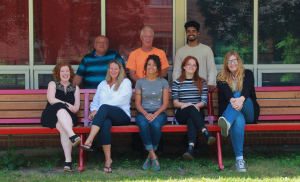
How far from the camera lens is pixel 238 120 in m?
3.84

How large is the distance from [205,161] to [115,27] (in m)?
2.68

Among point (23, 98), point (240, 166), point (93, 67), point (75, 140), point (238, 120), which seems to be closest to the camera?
point (75, 140)

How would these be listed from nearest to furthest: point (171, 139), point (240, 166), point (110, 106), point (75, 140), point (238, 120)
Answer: point (75, 140) < point (240, 166) < point (238, 120) < point (110, 106) < point (171, 139)

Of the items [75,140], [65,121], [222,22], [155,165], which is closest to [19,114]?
[65,121]

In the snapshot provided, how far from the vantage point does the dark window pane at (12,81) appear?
5278 mm

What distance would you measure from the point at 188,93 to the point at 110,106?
1.08 meters

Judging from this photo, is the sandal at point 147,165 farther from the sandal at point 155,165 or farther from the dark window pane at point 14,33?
the dark window pane at point 14,33

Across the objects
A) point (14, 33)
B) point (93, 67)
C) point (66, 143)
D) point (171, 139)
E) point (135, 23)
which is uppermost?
point (135, 23)

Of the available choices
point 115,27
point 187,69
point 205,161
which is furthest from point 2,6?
point 205,161

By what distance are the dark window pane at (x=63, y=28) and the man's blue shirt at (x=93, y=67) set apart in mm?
419

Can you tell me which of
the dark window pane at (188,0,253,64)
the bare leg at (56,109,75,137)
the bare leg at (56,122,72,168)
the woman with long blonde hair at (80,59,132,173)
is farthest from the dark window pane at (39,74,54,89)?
the dark window pane at (188,0,253,64)

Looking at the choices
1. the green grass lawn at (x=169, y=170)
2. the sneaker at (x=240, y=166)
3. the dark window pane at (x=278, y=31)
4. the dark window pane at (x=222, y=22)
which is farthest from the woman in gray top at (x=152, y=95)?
the dark window pane at (x=278, y=31)

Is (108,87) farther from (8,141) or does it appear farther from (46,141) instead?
(8,141)

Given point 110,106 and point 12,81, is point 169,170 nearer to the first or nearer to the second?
point 110,106
